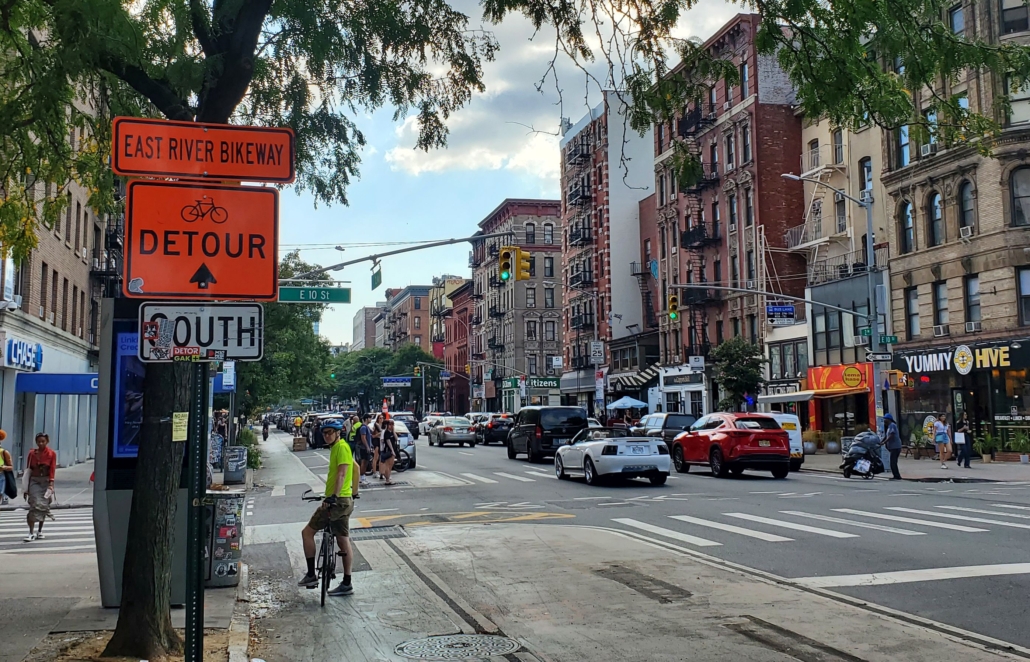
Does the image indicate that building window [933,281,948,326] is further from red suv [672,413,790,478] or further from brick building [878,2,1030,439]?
red suv [672,413,790,478]

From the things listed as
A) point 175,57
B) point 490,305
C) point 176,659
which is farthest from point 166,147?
point 490,305

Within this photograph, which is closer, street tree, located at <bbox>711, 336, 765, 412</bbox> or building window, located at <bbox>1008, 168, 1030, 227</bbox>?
building window, located at <bbox>1008, 168, 1030, 227</bbox>

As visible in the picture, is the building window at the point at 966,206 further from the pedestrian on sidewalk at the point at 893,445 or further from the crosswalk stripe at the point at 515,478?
the crosswalk stripe at the point at 515,478

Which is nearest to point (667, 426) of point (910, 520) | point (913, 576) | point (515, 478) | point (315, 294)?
point (515, 478)

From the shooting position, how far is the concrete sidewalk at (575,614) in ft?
24.4

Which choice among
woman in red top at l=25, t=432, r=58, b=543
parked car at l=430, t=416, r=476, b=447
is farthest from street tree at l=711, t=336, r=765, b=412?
woman in red top at l=25, t=432, r=58, b=543

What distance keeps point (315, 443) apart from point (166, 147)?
44.3 m

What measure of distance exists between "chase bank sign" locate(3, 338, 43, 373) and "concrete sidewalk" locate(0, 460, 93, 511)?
339 centimetres

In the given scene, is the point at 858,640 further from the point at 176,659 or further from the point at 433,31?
the point at 433,31

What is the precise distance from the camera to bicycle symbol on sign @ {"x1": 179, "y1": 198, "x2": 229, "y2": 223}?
591 cm

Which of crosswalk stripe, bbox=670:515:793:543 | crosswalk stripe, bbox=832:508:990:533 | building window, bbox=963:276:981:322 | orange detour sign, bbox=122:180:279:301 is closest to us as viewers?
orange detour sign, bbox=122:180:279:301

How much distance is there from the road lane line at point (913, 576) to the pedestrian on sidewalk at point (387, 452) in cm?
1554

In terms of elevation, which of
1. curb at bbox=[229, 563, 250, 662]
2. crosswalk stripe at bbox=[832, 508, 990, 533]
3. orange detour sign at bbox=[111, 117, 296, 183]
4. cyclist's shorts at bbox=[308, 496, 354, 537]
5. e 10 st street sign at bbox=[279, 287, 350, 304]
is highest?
e 10 st street sign at bbox=[279, 287, 350, 304]

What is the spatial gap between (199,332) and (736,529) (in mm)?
10490
